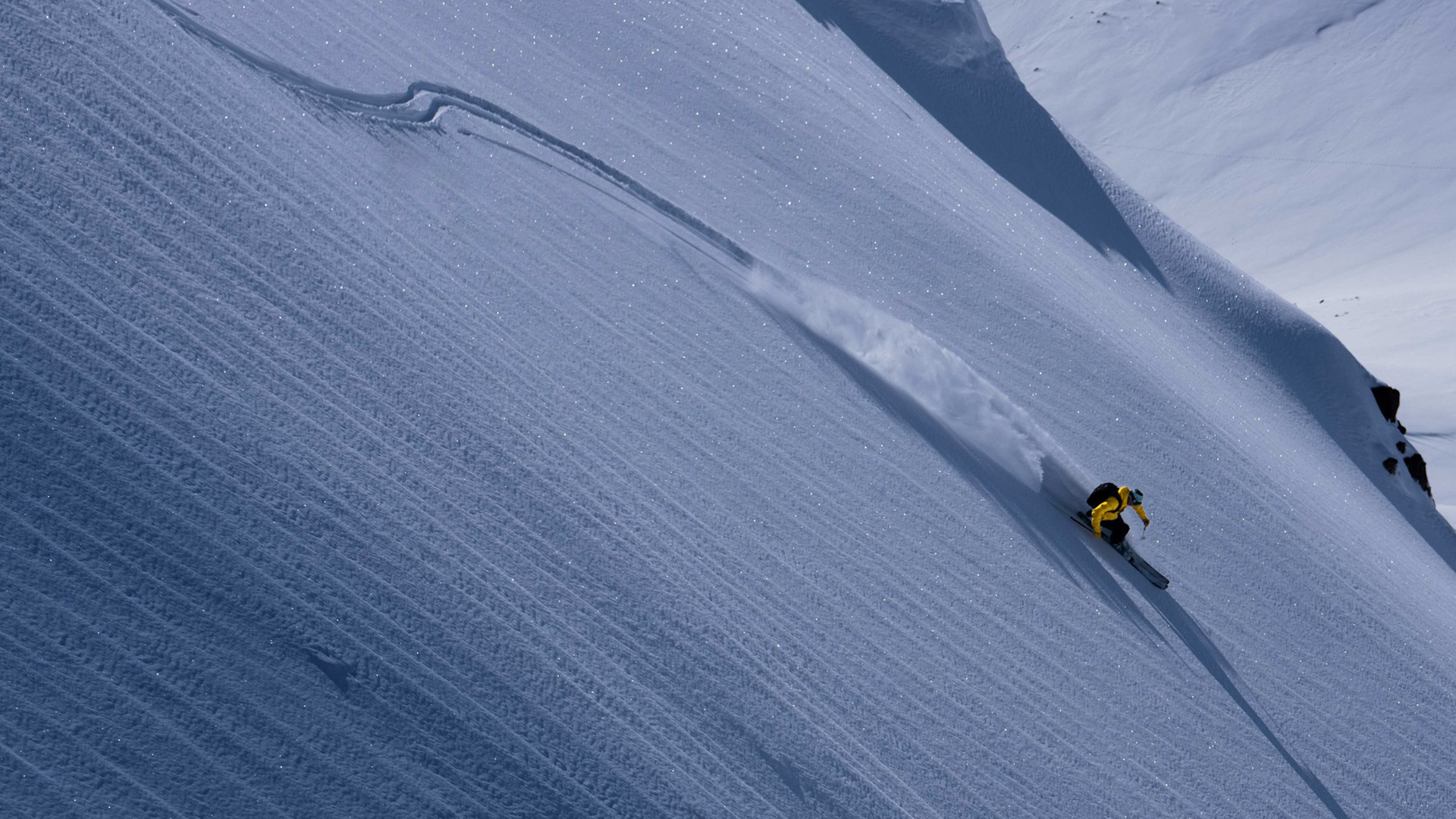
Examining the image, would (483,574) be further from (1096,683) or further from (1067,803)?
(1096,683)

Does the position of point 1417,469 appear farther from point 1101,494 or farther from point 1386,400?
point 1101,494

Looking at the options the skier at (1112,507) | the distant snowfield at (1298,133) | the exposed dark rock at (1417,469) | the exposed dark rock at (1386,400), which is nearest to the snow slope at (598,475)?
the skier at (1112,507)

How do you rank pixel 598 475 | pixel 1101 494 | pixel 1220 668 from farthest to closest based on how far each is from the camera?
pixel 1101 494 → pixel 1220 668 → pixel 598 475

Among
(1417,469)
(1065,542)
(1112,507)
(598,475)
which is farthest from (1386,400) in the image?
(598,475)

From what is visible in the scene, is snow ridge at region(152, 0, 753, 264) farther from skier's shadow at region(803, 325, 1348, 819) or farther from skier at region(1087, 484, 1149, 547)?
skier at region(1087, 484, 1149, 547)

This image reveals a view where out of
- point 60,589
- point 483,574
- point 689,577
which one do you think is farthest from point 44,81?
point 689,577

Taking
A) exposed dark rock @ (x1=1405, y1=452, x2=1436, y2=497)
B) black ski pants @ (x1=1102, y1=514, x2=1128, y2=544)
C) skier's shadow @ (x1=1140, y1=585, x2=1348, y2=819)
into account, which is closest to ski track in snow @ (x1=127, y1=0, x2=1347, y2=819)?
skier's shadow @ (x1=1140, y1=585, x2=1348, y2=819)
